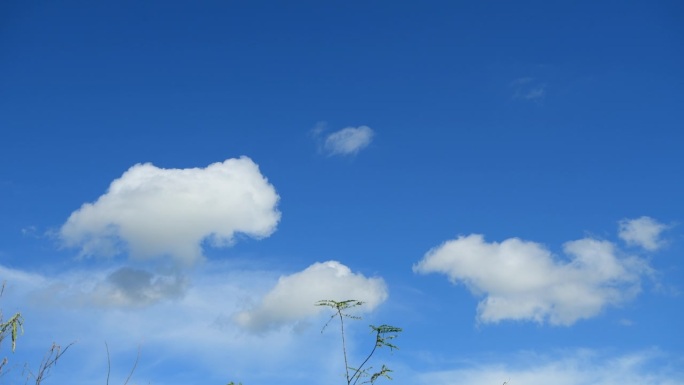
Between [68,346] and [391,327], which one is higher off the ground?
[391,327]

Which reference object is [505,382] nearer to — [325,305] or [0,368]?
[325,305]

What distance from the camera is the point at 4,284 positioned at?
9.38 meters

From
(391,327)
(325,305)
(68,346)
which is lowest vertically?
(68,346)

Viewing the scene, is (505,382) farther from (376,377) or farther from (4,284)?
(4,284)

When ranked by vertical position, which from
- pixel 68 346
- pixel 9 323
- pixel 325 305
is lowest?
pixel 68 346

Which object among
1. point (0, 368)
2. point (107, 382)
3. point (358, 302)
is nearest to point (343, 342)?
point (358, 302)

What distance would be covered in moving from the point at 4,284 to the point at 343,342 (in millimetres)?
9942

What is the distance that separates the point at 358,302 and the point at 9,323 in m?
10.2

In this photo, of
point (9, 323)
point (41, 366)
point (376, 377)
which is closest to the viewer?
point (41, 366)

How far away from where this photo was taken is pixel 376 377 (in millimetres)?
17125

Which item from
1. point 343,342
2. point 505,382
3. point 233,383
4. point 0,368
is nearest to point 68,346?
point 0,368

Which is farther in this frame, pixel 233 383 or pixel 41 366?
pixel 233 383

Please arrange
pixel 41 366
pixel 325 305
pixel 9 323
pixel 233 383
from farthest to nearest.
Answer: pixel 233 383
pixel 325 305
pixel 9 323
pixel 41 366

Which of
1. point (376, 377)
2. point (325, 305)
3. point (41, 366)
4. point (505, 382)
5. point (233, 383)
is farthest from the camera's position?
point (233, 383)
